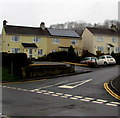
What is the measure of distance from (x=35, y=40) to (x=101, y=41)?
1805 cm

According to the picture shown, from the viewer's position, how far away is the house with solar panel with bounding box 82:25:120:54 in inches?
2262

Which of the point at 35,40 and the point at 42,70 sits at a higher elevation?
the point at 35,40

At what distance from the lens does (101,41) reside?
58375 millimetres

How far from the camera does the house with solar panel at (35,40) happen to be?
48.9 meters

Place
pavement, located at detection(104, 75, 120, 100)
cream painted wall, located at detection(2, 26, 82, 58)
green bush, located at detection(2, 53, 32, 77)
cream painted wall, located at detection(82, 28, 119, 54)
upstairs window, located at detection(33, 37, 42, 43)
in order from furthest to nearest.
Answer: cream painted wall, located at detection(82, 28, 119, 54)
upstairs window, located at detection(33, 37, 42, 43)
cream painted wall, located at detection(2, 26, 82, 58)
green bush, located at detection(2, 53, 32, 77)
pavement, located at detection(104, 75, 120, 100)

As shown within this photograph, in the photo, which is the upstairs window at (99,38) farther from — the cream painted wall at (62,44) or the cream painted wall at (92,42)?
the cream painted wall at (62,44)

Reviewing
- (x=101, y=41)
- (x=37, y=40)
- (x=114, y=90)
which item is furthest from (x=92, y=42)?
(x=114, y=90)

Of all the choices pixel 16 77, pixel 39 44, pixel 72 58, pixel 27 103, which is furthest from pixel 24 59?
pixel 39 44

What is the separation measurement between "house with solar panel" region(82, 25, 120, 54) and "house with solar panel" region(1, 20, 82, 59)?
3698 mm

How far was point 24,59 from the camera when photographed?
2345 centimetres

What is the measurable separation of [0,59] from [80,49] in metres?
33.6

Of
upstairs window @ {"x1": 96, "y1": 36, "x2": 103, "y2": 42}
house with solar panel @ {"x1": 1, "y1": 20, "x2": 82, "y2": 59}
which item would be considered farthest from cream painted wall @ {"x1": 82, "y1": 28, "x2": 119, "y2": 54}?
house with solar panel @ {"x1": 1, "y1": 20, "x2": 82, "y2": 59}

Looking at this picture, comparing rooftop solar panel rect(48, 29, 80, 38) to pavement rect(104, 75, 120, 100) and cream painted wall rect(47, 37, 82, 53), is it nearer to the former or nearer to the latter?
cream painted wall rect(47, 37, 82, 53)

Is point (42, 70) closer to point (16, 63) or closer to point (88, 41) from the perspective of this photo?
point (16, 63)
